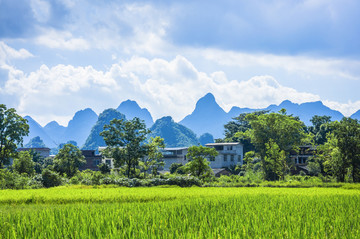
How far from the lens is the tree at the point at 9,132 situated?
1168 inches

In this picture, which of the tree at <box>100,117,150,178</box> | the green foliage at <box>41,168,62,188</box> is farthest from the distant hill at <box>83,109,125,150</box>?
the green foliage at <box>41,168,62,188</box>

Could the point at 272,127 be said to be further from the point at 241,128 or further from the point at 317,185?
the point at 241,128

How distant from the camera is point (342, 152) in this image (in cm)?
2711

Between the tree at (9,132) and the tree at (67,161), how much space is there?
9.17 metres

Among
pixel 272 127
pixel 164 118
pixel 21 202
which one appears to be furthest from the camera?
pixel 164 118

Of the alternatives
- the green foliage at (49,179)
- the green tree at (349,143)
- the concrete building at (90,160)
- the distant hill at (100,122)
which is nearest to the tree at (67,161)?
the green foliage at (49,179)

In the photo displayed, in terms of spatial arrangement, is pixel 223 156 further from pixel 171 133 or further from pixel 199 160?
pixel 171 133

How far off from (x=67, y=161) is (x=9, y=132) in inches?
413

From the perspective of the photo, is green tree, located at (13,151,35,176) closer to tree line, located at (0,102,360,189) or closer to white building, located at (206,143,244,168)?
tree line, located at (0,102,360,189)

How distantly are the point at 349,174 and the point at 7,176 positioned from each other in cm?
2982

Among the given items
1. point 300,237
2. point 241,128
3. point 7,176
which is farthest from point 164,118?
point 300,237

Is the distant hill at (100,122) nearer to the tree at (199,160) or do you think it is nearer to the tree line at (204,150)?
the tree line at (204,150)

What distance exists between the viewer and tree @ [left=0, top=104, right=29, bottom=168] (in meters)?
29.7

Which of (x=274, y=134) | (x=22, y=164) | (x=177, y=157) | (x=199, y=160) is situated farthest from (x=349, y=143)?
(x=177, y=157)
